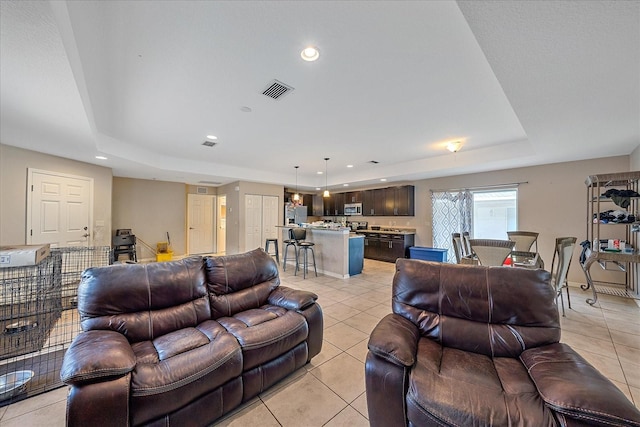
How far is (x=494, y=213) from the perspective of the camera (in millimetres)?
5656

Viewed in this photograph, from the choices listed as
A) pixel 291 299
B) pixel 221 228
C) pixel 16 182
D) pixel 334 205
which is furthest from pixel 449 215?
pixel 16 182

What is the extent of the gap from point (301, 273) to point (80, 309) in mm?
4196

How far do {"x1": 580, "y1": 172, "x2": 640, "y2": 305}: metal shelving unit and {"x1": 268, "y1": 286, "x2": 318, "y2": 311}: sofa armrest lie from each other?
4.01m

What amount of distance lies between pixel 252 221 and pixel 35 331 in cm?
515

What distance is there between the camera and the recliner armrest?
52.6 inches

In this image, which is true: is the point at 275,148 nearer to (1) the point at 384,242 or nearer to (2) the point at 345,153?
(2) the point at 345,153

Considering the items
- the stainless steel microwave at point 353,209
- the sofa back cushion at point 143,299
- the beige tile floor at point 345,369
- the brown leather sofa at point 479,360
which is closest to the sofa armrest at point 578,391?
the brown leather sofa at point 479,360

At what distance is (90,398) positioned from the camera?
3.80ft

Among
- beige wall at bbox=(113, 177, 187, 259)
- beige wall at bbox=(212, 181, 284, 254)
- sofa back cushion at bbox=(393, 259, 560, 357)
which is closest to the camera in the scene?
sofa back cushion at bbox=(393, 259, 560, 357)

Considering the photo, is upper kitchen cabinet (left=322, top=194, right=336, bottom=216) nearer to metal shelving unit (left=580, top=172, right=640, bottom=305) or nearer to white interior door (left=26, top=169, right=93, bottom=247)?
metal shelving unit (left=580, top=172, right=640, bottom=305)

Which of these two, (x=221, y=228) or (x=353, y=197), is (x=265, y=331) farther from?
(x=221, y=228)

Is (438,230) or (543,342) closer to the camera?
(543,342)

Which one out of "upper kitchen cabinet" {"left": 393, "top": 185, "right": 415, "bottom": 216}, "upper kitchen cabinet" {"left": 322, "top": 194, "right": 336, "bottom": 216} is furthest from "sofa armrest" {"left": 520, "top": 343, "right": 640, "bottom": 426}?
"upper kitchen cabinet" {"left": 322, "top": 194, "right": 336, "bottom": 216}

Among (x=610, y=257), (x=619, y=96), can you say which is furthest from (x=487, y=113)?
(x=610, y=257)
